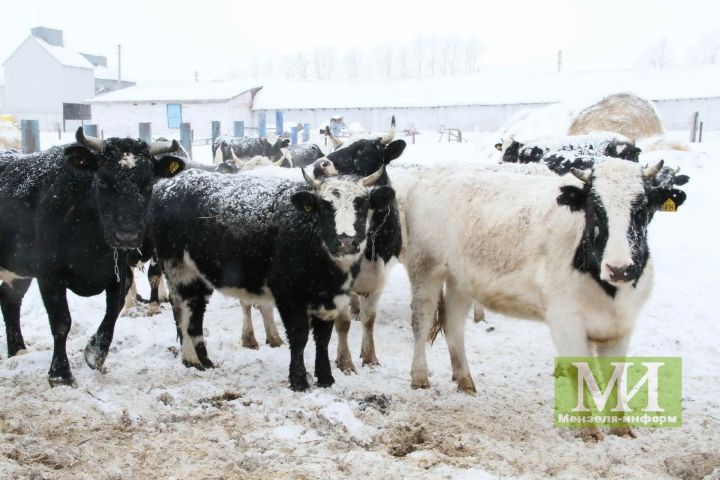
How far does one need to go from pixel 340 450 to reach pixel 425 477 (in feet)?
2.09

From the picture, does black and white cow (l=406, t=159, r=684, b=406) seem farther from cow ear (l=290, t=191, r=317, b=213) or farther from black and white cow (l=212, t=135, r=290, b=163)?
black and white cow (l=212, t=135, r=290, b=163)

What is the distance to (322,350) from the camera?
5.63 metres

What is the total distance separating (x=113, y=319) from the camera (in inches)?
227

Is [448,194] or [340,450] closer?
[340,450]

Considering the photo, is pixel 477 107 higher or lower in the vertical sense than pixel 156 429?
higher

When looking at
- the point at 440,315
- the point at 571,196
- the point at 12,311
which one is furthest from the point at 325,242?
the point at 12,311

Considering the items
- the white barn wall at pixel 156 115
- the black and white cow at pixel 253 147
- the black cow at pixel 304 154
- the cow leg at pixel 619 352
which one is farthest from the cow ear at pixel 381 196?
the white barn wall at pixel 156 115

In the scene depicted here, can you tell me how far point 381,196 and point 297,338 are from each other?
4.41 ft

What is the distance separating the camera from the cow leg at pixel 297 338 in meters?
5.47

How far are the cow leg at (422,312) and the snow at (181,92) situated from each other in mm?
40172

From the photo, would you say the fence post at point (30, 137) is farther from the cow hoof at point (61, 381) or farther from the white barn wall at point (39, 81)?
the white barn wall at point (39, 81)

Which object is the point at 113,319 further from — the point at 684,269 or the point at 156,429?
the point at 684,269

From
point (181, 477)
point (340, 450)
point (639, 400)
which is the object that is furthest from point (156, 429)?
point (639, 400)

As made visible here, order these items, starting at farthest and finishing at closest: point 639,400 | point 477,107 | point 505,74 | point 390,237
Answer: point 505,74, point 477,107, point 390,237, point 639,400
